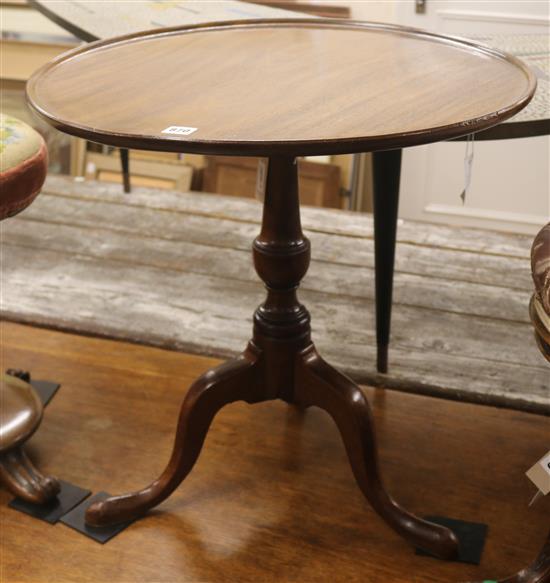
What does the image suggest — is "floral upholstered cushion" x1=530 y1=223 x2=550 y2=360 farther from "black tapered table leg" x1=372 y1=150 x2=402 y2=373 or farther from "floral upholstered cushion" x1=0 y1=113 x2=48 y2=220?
"floral upholstered cushion" x1=0 y1=113 x2=48 y2=220

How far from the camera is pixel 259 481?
1529 millimetres

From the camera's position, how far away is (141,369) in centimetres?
185

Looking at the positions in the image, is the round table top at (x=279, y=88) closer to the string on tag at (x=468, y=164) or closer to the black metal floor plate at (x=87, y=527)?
the string on tag at (x=468, y=164)

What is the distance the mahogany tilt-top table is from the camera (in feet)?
3.42

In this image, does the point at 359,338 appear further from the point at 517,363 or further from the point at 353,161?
the point at 353,161

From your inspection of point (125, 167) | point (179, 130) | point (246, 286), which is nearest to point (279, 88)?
point (179, 130)

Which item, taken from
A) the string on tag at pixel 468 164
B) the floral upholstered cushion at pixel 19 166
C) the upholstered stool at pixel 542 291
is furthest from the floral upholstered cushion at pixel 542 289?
the floral upholstered cushion at pixel 19 166

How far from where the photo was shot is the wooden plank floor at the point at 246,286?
188cm

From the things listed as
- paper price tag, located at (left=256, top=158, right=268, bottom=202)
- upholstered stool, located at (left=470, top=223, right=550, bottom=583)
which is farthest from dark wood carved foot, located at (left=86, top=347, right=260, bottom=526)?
upholstered stool, located at (left=470, top=223, right=550, bottom=583)

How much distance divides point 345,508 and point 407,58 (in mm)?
724

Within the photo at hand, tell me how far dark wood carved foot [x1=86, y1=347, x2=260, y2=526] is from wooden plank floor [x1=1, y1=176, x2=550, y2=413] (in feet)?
1.45

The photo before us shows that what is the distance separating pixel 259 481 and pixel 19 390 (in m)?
0.46

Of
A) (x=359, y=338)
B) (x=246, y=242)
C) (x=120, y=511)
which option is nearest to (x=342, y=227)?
(x=246, y=242)

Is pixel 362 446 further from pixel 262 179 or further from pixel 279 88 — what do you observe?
pixel 279 88
